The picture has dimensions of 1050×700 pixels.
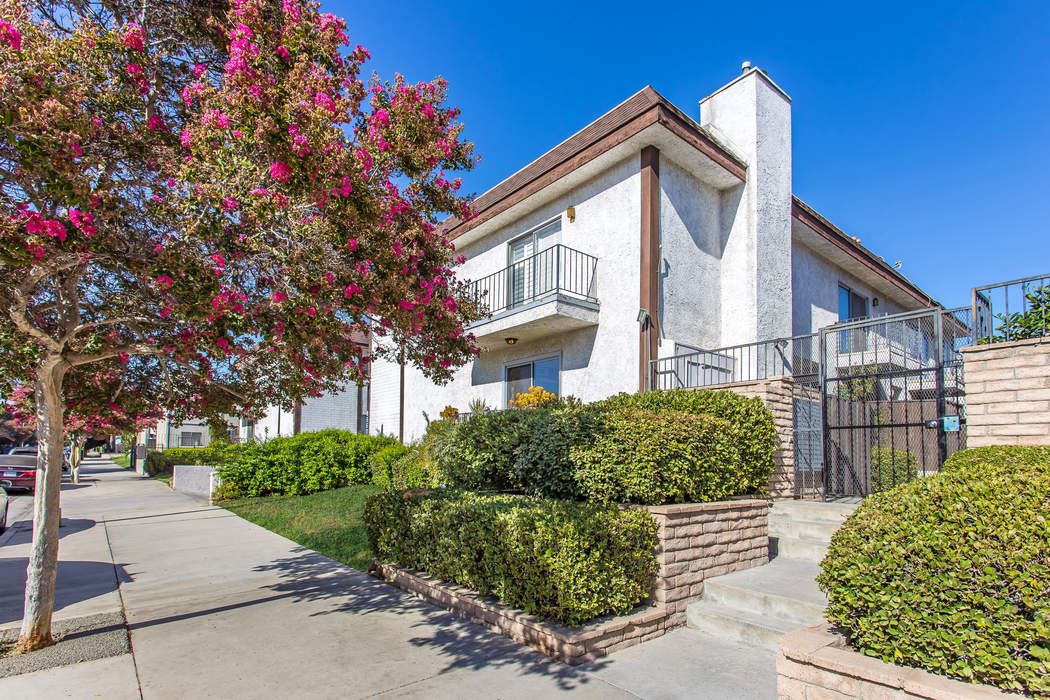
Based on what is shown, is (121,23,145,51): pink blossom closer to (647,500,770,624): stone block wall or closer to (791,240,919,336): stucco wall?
(647,500,770,624): stone block wall

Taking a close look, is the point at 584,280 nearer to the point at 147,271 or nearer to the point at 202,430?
the point at 147,271

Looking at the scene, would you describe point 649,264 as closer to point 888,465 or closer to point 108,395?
point 888,465

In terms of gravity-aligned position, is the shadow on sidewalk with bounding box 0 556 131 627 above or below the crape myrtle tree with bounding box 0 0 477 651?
below

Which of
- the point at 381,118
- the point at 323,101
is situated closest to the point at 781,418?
the point at 381,118

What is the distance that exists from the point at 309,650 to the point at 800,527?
5036 mm

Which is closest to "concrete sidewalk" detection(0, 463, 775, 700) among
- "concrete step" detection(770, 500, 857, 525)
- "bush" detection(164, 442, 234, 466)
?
"concrete step" detection(770, 500, 857, 525)

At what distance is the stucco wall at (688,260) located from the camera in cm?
1005

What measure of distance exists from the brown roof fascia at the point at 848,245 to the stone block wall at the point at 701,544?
822 cm

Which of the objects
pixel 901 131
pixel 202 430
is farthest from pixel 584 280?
pixel 202 430

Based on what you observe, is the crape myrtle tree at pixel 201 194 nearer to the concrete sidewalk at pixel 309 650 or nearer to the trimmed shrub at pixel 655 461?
the concrete sidewalk at pixel 309 650

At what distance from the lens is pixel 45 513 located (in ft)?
15.5

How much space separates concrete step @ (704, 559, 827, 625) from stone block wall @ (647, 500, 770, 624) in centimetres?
13

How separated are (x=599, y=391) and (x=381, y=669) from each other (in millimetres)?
6800

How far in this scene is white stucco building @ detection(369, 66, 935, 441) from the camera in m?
9.91
